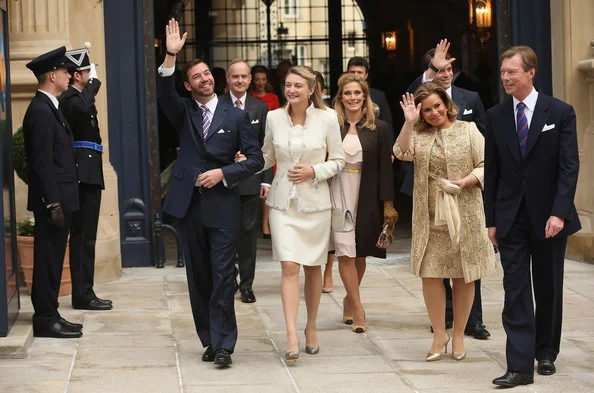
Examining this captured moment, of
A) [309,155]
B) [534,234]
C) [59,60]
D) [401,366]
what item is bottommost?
[401,366]

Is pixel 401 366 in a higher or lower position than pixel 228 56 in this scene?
lower

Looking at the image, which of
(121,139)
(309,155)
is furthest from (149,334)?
(121,139)

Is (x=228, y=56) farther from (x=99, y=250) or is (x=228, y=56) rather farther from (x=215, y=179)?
(x=215, y=179)

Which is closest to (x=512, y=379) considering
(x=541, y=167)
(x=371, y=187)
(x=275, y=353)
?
(x=541, y=167)

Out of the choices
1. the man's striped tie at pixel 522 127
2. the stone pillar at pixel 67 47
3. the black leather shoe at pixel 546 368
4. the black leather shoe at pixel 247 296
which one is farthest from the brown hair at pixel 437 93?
the stone pillar at pixel 67 47

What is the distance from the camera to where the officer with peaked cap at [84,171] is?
9.50 meters

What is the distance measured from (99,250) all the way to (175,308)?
5.31 feet

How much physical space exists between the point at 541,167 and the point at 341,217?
1622mm

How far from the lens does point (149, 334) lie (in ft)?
28.6

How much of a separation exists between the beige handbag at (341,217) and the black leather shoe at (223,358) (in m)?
1.21

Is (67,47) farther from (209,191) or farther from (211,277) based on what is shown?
(211,277)

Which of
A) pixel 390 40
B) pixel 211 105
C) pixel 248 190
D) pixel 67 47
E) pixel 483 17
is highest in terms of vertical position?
pixel 390 40

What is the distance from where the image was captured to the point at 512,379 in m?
7.02

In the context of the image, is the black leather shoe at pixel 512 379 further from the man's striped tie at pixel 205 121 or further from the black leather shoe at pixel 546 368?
the man's striped tie at pixel 205 121
